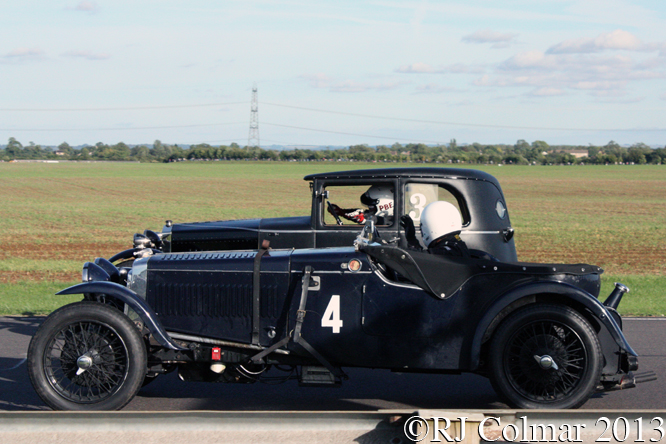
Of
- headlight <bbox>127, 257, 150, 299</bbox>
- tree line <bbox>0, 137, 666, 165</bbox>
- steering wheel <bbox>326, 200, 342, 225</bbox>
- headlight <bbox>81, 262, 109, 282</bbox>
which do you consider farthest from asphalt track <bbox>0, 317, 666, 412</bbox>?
tree line <bbox>0, 137, 666, 165</bbox>

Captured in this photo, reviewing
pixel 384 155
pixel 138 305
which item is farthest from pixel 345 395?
pixel 384 155

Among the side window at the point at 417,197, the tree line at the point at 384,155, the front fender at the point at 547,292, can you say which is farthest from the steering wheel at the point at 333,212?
the tree line at the point at 384,155

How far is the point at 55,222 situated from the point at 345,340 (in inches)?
871

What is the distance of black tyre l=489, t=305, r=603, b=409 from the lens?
4.60 meters

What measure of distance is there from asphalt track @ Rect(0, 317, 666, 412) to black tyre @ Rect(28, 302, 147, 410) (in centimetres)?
38

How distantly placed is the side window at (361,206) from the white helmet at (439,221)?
185 centimetres

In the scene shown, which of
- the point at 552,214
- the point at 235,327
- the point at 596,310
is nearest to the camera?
the point at 596,310

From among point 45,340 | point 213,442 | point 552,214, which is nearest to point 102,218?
point 552,214

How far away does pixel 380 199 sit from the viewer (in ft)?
24.1

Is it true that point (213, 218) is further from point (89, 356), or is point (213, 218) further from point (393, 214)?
point (89, 356)

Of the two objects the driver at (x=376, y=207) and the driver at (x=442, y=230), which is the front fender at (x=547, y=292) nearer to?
the driver at (x=442, y=230)

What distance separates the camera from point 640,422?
11.4ft

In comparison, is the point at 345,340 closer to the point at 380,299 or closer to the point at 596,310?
the point at 380,299

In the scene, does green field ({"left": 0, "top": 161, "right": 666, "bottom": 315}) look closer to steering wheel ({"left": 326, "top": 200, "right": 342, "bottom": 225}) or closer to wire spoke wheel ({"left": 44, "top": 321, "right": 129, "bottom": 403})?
steering wheel ({"left": 326, "top": 200, "right": 342, "bottom": 225})
